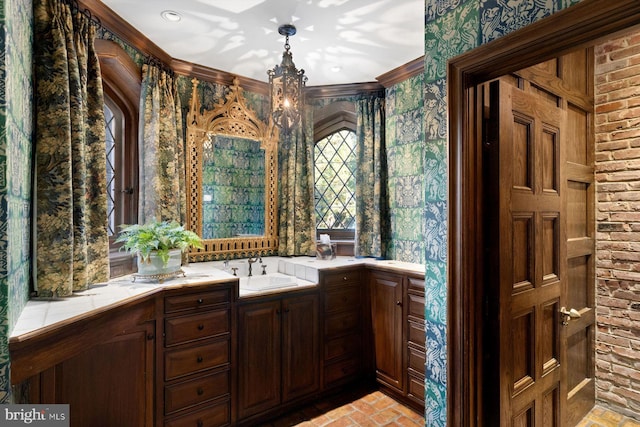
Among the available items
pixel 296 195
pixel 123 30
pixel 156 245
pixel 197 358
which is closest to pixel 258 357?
pixel 197 358

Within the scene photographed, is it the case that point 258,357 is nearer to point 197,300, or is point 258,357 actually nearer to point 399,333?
point 197,300

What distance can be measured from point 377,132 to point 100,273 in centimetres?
247

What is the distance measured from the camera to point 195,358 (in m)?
2.09

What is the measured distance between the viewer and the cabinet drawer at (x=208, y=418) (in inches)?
80.0

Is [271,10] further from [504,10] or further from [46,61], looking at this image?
[504,10]

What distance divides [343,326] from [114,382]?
5.31 ft

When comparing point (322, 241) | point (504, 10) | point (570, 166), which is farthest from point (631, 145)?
point (322, 241)

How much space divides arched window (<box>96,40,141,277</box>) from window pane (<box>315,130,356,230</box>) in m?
1.72

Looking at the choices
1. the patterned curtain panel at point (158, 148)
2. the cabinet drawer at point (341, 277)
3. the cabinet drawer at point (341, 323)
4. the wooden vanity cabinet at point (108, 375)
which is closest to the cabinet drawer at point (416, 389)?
the cabinet drawer at point (341, 323)

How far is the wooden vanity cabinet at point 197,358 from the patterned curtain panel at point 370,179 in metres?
1.42

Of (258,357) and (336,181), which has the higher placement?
(336,181)

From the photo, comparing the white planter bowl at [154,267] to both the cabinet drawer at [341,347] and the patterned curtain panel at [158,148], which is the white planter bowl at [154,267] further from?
the cabinet drawer at [341,347]

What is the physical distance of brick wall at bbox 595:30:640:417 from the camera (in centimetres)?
214

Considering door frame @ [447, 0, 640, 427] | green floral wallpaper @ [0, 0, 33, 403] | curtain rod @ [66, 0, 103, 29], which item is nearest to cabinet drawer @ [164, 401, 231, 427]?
green floral wallpaper @ [0, 0, 33, 403]
